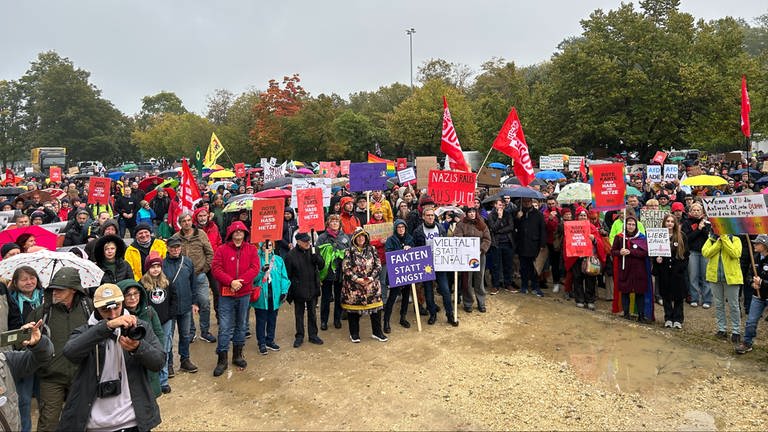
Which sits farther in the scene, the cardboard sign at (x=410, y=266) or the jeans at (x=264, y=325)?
the cardboard sign at (x=410, y=266)

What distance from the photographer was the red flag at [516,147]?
10.7 m

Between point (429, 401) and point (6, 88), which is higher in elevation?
point (6, 88)

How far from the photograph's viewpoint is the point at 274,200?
24.8 ft

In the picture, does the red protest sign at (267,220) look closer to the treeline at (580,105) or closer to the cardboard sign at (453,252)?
the cardboard sign at (453,252)

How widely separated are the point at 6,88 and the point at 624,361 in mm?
90675

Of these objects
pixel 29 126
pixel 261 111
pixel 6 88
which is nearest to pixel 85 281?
pixel 261 111

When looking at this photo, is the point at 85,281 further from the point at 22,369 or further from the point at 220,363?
the point at 220,363

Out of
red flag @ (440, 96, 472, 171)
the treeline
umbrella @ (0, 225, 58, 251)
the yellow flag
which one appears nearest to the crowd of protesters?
umbrella @ (0, 225, 58, 251)

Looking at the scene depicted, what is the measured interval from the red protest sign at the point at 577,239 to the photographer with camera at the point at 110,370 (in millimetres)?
7629

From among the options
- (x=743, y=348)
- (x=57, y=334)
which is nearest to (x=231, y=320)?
(x=57, y=334)

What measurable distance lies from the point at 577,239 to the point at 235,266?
20.5ft

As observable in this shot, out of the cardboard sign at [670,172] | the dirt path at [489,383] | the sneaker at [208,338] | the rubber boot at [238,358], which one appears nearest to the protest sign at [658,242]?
the dirt path at [489,383]

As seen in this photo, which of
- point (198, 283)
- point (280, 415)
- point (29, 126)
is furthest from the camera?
point (29, 126)

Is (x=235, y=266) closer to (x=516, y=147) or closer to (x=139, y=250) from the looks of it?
(x=139, y=250)
